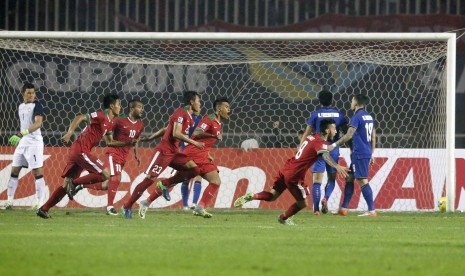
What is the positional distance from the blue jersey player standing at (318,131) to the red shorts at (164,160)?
1990mm

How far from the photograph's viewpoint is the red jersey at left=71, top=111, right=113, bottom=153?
1598 centimetres

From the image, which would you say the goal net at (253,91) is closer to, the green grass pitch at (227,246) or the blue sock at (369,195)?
the blue sock at (369,195)

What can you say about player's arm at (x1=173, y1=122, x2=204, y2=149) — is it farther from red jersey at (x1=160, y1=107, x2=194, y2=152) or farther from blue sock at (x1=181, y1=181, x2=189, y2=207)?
blue sock at (x1=181, y1=181, x2=189, y2=207)

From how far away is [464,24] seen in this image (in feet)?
77.9

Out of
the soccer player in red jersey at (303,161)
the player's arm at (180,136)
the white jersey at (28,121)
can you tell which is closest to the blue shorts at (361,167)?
the player's arm at (180,136)

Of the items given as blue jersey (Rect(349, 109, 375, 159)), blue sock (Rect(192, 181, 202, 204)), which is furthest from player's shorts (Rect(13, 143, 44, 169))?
blue jersey (Rect(349, 109, 375, 159))

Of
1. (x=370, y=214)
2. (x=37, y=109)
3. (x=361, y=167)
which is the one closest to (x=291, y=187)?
(x=370, y=214)

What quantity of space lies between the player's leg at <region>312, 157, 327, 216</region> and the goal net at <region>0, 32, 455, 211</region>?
1063mm

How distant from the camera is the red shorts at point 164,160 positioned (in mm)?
15805

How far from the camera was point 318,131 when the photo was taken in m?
17.0

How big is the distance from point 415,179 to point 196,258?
10.0 meters

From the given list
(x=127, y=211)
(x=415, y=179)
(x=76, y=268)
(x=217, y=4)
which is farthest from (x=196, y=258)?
(x=217, y=4)

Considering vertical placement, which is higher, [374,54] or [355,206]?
[374,54]

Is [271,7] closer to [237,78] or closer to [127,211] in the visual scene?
[237,78]
